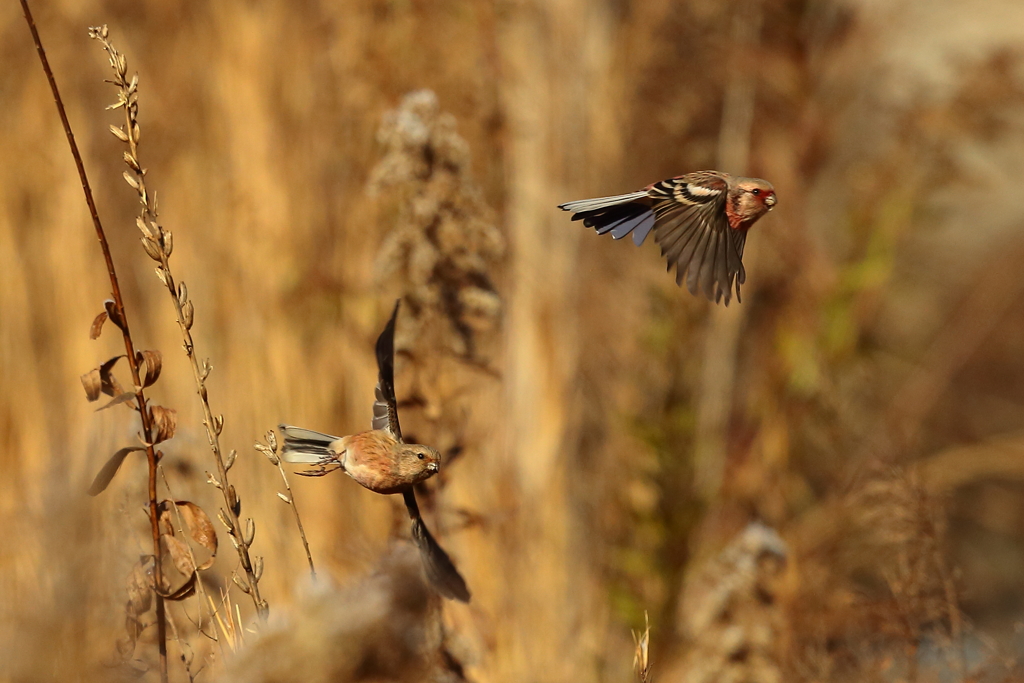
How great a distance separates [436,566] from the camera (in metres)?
0.95

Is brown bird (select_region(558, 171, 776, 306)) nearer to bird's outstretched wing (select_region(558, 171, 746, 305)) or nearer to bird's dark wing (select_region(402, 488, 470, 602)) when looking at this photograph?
bird's outstretched wing (select_region(558, 171, 746, 305))

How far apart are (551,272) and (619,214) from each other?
1.85m

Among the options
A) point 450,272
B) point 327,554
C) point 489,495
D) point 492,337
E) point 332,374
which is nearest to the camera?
point 450,272

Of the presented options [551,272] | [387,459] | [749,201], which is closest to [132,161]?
[387,459]

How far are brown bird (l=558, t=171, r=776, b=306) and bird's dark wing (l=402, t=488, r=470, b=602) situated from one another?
332 millimetres

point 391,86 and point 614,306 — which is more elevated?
point 391,86

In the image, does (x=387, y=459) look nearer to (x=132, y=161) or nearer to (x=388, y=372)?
(x=388, y=372)

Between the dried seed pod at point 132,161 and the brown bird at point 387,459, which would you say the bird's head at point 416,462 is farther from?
the dried seed pod at point 132,161

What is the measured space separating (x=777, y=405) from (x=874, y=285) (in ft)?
1.51

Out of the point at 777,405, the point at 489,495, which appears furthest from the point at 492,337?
the point at 777,405

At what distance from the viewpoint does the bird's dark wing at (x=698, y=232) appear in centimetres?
98

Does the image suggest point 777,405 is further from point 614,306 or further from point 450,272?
point 450,272

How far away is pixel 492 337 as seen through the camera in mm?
2371

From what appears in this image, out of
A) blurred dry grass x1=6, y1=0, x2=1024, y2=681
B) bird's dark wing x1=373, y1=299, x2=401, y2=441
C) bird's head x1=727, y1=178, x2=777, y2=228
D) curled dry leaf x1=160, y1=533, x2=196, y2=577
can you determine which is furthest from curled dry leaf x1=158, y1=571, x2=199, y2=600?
blurred dry grass x1=6, y1=0, x2=1024, y2=681
